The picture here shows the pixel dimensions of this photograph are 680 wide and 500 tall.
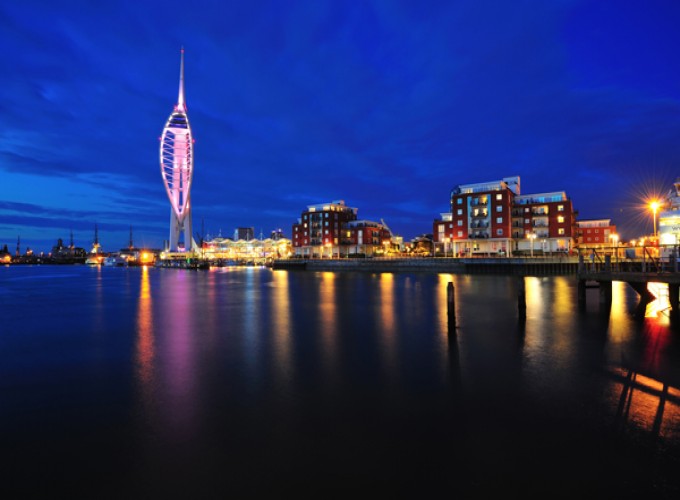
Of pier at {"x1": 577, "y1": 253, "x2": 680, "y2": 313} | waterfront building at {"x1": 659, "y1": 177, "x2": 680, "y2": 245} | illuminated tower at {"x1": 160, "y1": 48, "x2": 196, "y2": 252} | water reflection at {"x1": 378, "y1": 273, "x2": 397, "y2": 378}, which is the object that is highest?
illuminated tower at {"x1": 160, "y1": 48, "x2": 196, "y2": 252}

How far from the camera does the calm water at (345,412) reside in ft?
21.4

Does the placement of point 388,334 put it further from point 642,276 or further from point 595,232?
point 595,232

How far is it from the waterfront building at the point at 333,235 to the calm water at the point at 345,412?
298 feet

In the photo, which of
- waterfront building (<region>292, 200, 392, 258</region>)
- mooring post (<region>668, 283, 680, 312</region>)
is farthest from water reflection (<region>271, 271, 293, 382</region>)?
waterfront building (<region>292, 200, 392, 258</region>)

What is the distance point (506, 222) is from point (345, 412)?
76.1 meters

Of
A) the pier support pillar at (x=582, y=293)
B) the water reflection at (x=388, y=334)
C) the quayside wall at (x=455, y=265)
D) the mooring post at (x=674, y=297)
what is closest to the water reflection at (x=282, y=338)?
the water reflection at (x=388, y=334)

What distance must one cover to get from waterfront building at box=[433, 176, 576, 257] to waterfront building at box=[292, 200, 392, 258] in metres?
31.4

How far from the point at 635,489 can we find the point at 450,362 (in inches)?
299

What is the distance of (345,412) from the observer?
30.6 feet

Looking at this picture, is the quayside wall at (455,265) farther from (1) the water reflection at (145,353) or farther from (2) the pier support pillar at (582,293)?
(1) the water reflection at (145,353)

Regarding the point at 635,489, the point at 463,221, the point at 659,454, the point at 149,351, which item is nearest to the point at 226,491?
the point at 635,489

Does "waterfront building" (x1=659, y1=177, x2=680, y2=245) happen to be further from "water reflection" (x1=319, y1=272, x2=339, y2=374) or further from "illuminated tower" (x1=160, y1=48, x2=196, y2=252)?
"illuminated tower" (x1=160, y1=48, x2=196, y2=252)

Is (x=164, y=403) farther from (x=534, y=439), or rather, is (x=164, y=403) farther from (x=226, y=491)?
(x=534, y=439)

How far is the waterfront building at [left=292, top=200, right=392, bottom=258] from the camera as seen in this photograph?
111 m
